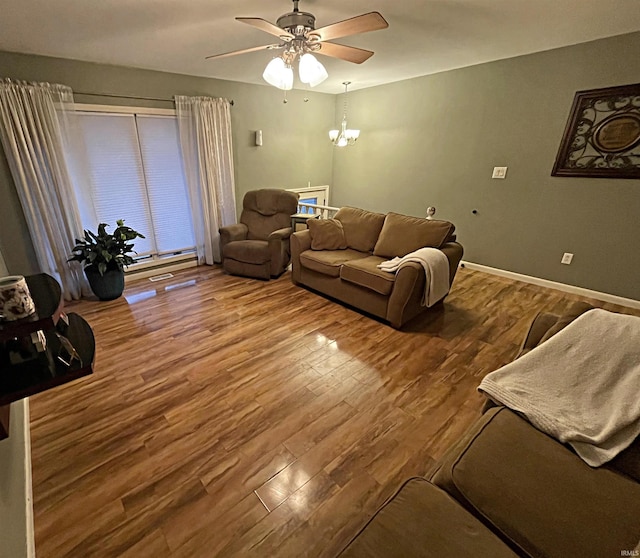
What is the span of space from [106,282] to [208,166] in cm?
186

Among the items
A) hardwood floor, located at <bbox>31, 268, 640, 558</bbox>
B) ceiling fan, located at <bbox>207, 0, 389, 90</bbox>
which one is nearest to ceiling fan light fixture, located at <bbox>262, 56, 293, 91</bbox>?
ceiling fan, located at <bbox>207, 0, 389, 90</bbox>

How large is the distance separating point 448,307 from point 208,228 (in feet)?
10.5

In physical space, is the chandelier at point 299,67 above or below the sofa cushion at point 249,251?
above

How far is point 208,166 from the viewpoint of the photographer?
13.0 ft

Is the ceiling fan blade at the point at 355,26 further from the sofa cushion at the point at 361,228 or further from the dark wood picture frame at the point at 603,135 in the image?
the dark wood picture frame at the point at 603,135

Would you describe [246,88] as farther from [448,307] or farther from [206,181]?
[448,307]

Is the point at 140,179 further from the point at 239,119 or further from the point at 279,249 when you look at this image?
the point at 279,249

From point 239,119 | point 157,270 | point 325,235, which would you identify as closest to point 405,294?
point 325,235

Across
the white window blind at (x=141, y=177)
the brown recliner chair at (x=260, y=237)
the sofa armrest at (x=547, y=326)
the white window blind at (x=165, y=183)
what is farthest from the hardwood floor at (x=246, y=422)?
the white window blind at (x=165, y=183)

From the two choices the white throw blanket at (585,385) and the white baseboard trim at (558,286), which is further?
the white baseboard trim at (558,286)

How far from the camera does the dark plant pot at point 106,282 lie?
3.14 m

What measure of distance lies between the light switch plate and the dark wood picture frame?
1.77 feet

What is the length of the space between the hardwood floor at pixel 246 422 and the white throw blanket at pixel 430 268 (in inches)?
12.8

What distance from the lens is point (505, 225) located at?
3.80 metres
